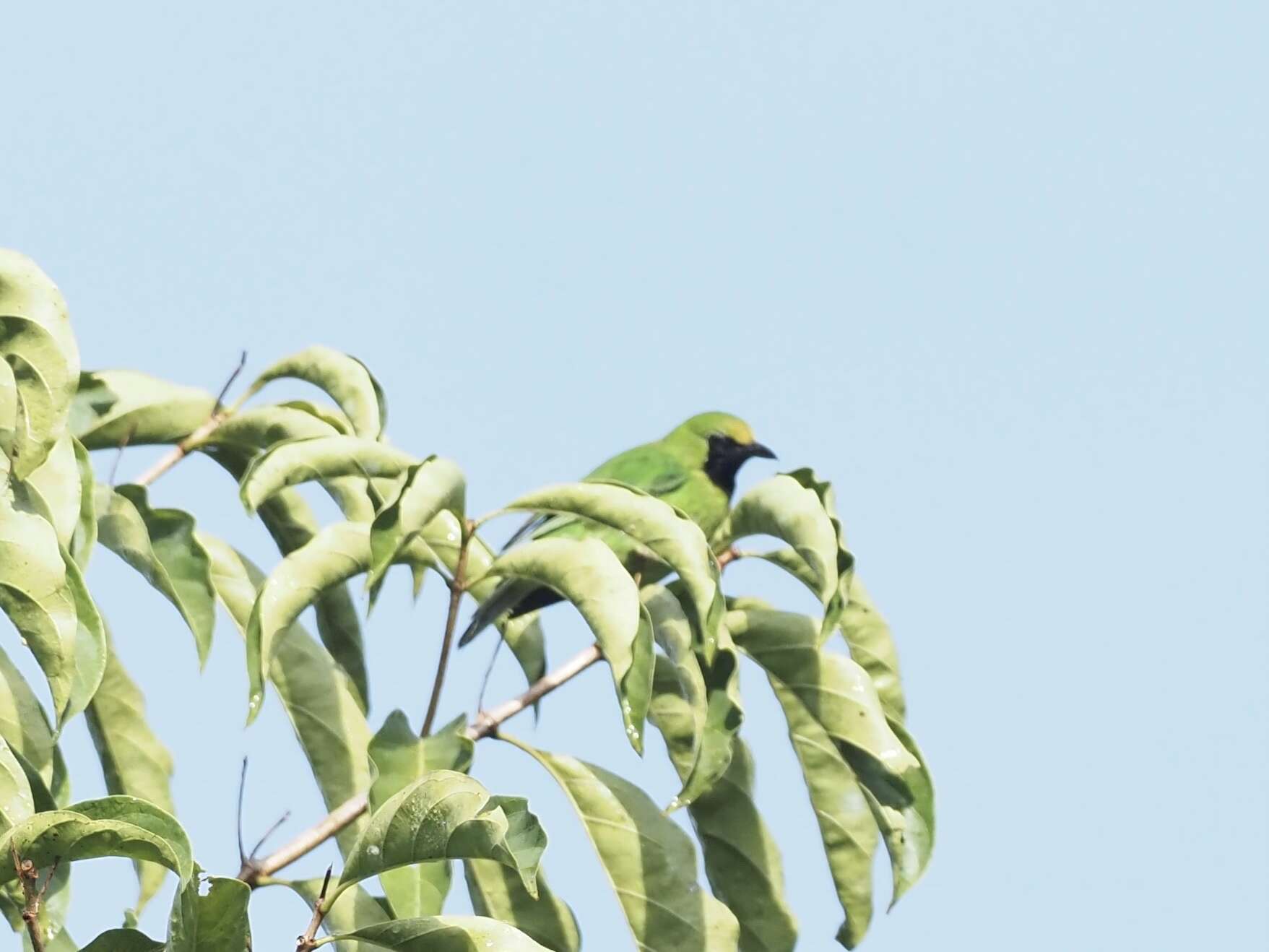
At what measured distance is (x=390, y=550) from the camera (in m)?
2.82

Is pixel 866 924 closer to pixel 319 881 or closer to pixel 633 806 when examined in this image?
pixel 633 806

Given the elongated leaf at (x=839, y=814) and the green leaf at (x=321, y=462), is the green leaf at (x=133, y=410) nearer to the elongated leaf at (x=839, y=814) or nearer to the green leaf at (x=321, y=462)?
the green leaf at (x=321, y=462)

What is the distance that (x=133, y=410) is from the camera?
3641mm

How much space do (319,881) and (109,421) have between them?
1135 millimetres

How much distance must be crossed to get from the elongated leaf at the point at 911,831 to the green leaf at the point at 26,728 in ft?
4.76

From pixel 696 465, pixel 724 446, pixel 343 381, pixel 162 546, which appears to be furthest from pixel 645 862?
pixel 724 446

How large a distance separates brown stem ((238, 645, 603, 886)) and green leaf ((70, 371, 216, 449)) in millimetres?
869

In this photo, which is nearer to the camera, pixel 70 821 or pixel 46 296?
pixel 70 821

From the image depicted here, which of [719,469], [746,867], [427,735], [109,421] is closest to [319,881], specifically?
[427,735]

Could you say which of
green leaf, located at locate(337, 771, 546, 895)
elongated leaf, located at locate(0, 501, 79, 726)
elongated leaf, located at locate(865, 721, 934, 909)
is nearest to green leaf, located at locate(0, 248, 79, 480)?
elongated leaf, located at locate(0, 501, 79, 726)

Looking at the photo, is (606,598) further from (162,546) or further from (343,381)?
(343,381)

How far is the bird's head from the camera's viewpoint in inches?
299

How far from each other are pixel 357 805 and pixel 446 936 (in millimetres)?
547

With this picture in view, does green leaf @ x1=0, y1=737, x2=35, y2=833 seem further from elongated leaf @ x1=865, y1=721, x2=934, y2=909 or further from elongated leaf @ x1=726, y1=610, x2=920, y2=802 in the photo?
elongated leaf @ x1=865, y1=721, x2=934, y2=909
